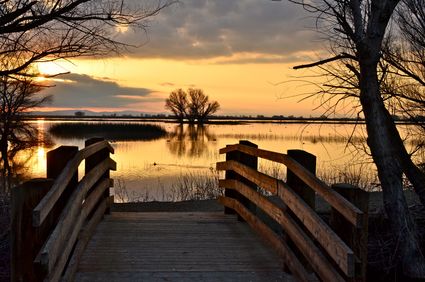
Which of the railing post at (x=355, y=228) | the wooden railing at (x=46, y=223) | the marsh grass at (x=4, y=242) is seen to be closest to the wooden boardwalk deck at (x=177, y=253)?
the wooden railing at (x=46, y=223)

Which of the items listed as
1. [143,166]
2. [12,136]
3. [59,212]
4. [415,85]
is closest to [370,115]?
[59,212]

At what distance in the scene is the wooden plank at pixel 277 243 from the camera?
4.47 metres

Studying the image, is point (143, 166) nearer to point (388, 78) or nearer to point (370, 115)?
point (388, 78)

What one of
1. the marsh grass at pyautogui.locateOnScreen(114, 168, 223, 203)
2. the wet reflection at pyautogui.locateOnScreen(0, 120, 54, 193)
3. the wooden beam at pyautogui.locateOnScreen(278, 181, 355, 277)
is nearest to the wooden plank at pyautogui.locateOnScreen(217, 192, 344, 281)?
the wooden beam at pyautogui.locateOnScreen(278, 181, 355, 277)

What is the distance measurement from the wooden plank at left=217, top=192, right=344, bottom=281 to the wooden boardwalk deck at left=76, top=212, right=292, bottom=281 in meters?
0.49

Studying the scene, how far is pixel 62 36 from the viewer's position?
338 inches

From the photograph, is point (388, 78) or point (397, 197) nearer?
point (397, 197)

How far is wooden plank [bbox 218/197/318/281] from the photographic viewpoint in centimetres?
447

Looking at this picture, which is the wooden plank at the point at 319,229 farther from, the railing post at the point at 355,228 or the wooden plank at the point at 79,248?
the wooden plank at the point at 79,248

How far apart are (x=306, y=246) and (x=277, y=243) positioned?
0.98 meters

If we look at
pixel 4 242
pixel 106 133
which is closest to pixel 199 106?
pixel 106 133

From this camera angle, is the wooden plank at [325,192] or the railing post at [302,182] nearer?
the wooden plank at [325,192]

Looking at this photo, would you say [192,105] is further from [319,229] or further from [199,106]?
[319,229]

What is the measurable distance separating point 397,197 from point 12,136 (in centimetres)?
3271
